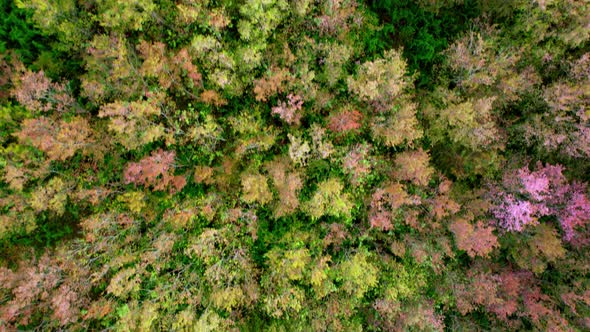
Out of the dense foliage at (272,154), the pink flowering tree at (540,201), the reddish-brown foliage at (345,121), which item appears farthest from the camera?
the pink flowering tree at (540,201)

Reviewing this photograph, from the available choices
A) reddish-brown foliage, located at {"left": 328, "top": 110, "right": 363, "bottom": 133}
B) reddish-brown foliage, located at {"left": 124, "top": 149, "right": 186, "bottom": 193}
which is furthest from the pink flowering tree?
reddish-brown foliage, located at {"left": 124, "top": 149, "right": 186, "bottom": 193}

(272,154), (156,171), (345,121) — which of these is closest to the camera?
(156,171)

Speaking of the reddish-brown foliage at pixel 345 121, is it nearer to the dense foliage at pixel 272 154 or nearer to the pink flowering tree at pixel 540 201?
the dense foliage at pixel 272 154

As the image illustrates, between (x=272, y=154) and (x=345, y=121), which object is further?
(x=272, y=154)

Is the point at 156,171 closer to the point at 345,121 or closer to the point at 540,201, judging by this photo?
the point at 345,121

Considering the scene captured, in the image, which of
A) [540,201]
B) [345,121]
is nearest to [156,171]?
[345,121]

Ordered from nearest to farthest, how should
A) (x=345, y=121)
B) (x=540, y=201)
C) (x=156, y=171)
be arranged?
(x=156, y=171) → (x=345, y=121) → (x=540, y=201)

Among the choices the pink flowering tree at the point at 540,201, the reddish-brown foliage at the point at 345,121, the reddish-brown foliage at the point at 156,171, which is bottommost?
the pink flowering tree at the point at 540,201

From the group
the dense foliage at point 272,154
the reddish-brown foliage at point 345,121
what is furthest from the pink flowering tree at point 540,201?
the reddish-brown foliage at point 345,121
